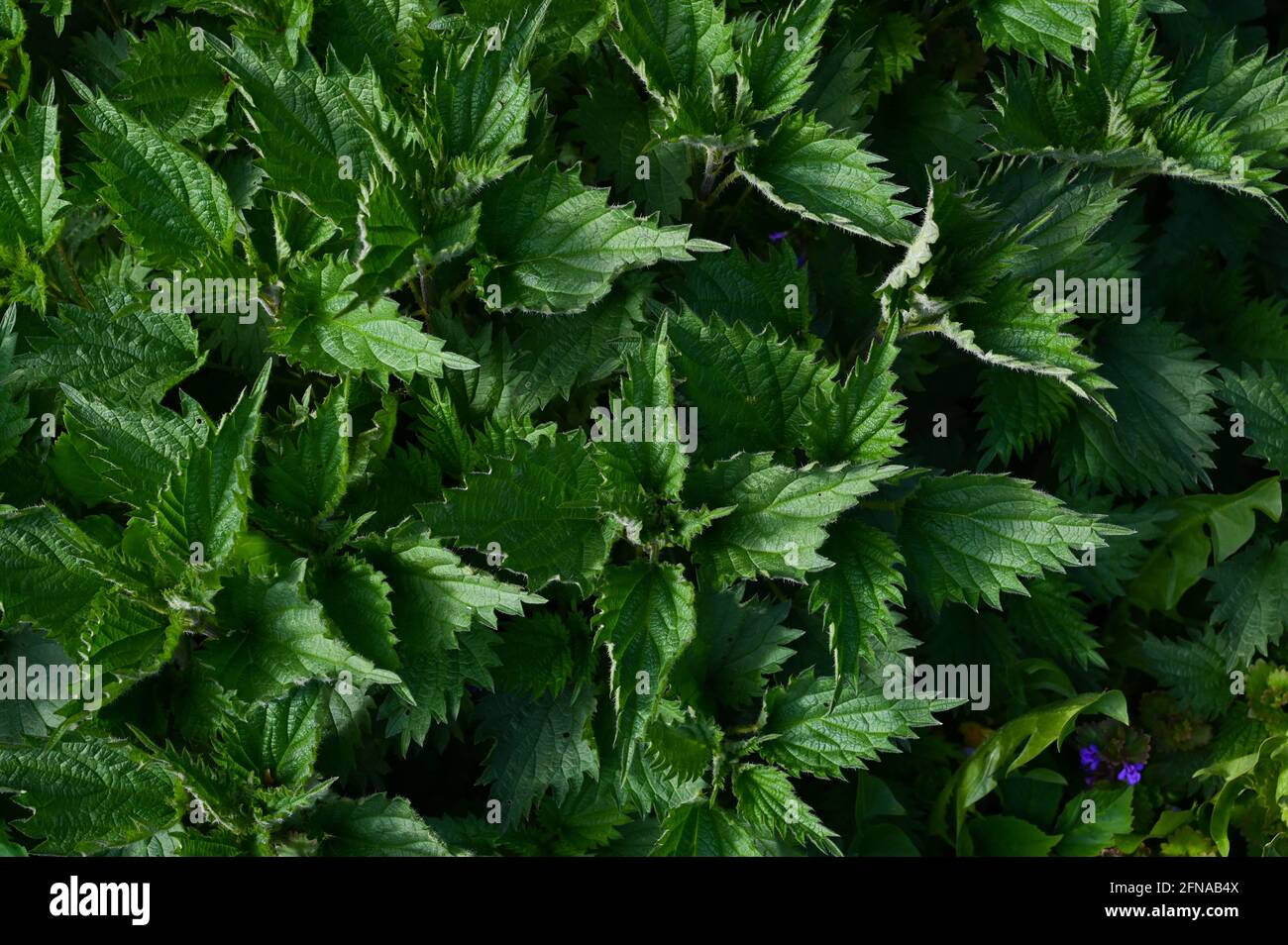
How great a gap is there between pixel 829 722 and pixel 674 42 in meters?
1.39

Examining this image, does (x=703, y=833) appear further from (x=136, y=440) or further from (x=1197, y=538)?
(x=1197, y=538)

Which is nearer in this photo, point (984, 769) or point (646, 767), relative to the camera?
point (646, 767)

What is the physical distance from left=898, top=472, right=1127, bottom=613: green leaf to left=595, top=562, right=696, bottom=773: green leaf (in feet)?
1.60

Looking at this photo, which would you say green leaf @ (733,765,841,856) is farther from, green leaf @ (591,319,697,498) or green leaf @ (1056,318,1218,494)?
green leaf @ (1056,318,1218,494)

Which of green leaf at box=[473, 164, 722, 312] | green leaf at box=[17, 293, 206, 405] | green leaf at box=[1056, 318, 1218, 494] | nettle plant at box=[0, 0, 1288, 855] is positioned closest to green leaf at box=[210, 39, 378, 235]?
nettle plant at box=[0, 0, 1288, 855]

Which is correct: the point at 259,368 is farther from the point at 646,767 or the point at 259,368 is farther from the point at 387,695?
the point at 646,767

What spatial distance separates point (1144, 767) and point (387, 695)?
195cm

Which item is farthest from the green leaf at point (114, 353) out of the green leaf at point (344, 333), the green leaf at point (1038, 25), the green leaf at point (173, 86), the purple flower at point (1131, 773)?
the purple flower at point (1131, 773)

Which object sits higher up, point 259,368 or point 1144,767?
point 259,368

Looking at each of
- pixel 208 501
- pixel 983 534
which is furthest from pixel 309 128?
pixel 983 534

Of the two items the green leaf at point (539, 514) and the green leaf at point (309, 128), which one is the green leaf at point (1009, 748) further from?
the green leaf at point (309, 128)

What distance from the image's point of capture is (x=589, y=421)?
2.58 m

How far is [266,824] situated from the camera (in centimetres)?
213

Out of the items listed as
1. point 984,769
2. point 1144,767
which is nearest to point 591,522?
point 984,769
